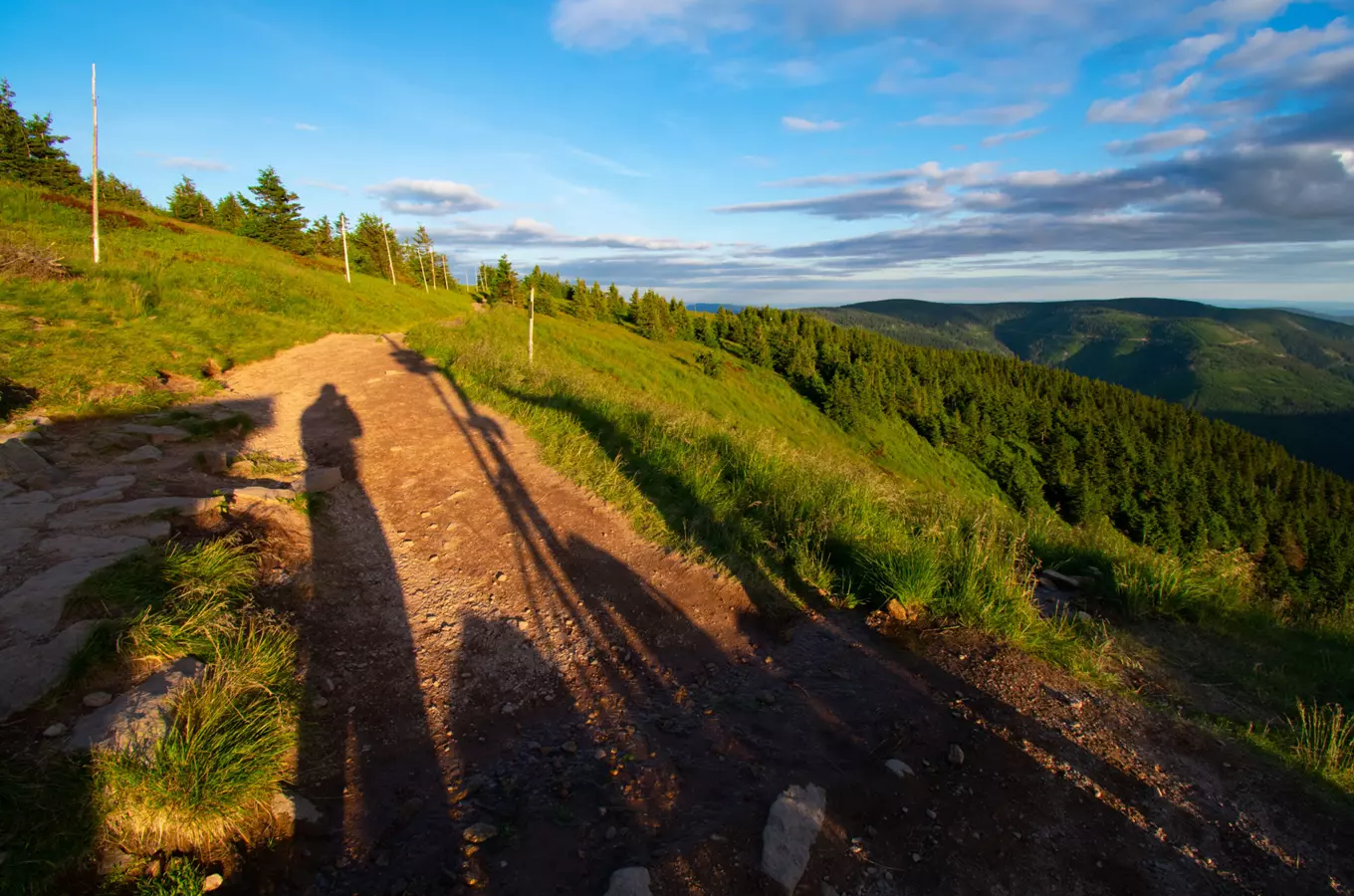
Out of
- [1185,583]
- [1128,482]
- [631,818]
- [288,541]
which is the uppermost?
[288,541]

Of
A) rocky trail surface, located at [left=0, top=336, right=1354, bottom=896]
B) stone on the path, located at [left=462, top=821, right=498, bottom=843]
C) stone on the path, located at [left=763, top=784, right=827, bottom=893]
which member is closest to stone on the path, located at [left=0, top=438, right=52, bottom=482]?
rocky trail surface, located at [left=0, top=336, right=1354, bottom=896]

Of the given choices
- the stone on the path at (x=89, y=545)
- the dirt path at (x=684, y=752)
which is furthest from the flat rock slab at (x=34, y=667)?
the dirt path at (x=684, y=752)

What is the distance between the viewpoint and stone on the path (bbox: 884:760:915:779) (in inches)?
138

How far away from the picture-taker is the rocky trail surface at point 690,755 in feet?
9.49

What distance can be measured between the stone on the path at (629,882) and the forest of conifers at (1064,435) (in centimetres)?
6772

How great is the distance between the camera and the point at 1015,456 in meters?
82.9

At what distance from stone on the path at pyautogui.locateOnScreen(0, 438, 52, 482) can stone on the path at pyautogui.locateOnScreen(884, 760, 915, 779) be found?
27.1 ft

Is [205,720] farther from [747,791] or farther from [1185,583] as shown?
[1185,583]

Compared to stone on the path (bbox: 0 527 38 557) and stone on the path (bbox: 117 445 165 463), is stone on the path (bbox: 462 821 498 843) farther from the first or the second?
stone on the path (bbox: 117 445 165 463)

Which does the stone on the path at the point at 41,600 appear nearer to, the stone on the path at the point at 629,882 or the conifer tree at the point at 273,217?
the stone on the path at the point at 629,882

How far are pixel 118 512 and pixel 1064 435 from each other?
103021mm

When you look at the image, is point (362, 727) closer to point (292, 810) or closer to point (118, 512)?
point (292, 810)

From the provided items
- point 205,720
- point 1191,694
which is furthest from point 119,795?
point 1191,694

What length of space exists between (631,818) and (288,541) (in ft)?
14.8
